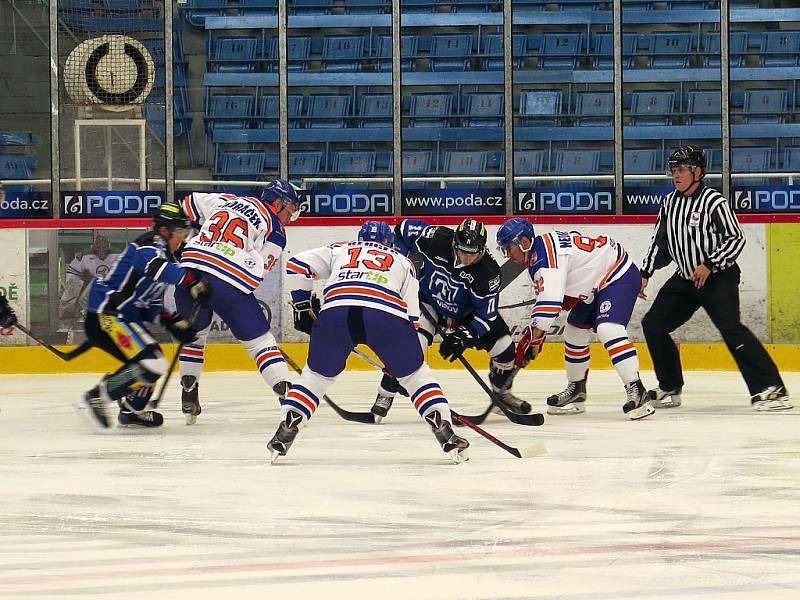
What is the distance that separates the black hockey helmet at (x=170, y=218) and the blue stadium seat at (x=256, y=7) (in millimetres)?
5032

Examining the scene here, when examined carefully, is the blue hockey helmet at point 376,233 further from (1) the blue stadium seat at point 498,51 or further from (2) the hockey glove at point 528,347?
(1) the blue stadium seat at point 498,51

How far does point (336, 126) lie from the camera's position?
1045cm

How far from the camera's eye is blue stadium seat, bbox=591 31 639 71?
1038cm

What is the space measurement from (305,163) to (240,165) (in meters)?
0.50

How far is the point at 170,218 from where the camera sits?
227 inches

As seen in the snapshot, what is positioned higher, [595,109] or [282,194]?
[595,109]

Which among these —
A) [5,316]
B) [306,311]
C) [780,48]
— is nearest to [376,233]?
[306,311]

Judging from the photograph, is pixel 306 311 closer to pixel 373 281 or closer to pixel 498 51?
pixel 373 281

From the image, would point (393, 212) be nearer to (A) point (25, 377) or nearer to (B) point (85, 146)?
(B) point (85, 146)

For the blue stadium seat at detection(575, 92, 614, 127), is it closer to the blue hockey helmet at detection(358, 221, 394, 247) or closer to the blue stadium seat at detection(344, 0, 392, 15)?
the blue stadium seat at detection(344, 0, 392, 15)

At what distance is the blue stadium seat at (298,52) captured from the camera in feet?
34.2

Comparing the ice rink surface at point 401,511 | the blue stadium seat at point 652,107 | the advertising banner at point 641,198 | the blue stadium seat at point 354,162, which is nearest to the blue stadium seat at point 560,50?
the blue stadium seat at point 652,107

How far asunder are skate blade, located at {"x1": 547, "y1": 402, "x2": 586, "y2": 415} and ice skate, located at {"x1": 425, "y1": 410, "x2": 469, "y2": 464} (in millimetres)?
1862

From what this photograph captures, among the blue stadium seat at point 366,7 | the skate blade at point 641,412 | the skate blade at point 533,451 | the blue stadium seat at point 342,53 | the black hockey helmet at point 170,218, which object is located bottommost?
the skate blade at point 641,412
